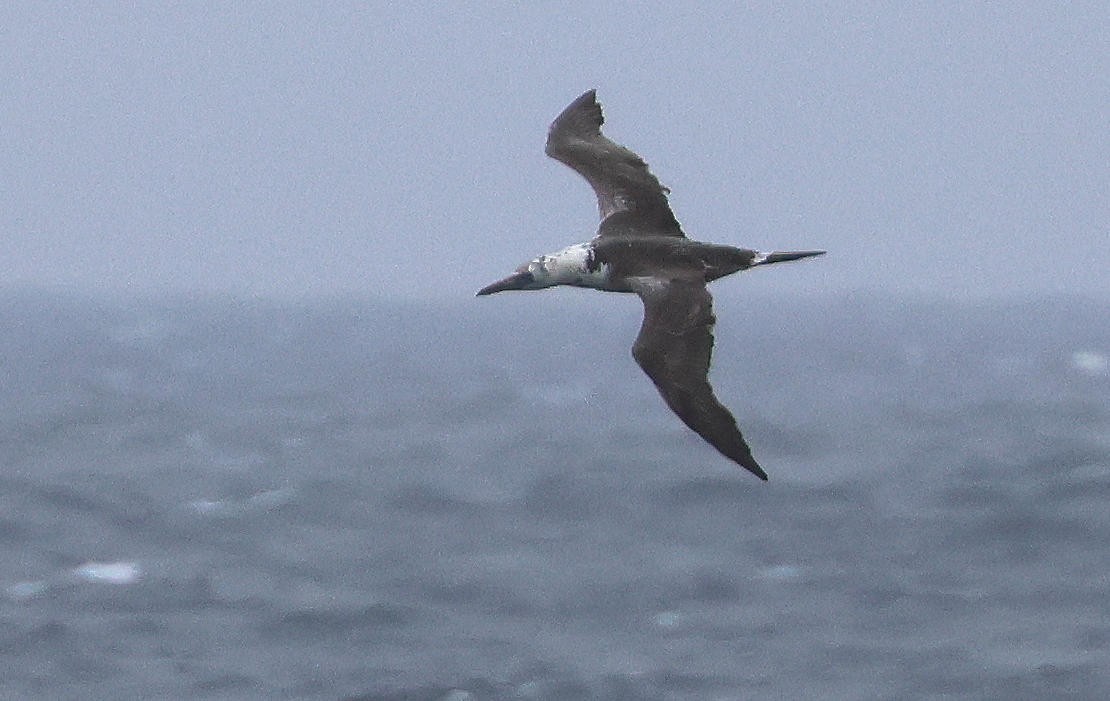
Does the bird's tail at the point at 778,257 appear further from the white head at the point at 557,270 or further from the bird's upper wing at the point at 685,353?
the white head at the point at 557,270

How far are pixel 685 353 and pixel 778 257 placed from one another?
5.68 feet

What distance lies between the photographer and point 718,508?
2985 inches

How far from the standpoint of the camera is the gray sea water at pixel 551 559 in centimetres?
5500

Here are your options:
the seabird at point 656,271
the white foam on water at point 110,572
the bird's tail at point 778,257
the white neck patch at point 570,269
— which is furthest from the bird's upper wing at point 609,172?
the white foam on water at point 110,572

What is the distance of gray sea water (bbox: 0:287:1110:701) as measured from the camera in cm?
5500

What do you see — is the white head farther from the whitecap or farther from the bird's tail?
the whitecap

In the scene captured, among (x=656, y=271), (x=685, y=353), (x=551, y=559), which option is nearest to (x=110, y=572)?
(x=551, y=559)

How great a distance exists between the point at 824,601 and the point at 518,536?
48.7ft

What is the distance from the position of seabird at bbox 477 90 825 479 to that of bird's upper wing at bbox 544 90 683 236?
13 millimetres

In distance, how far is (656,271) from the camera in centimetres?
2245

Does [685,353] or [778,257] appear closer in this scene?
[685,353]

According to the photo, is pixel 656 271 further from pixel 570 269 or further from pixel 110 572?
pixel 110 572

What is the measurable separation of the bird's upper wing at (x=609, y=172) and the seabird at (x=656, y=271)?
1cm

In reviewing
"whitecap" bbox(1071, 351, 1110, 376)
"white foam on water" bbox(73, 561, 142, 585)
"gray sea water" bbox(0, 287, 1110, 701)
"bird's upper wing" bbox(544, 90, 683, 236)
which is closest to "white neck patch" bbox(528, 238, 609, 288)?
"bird's upper wing" bbox(544, 90, 683, 236)
